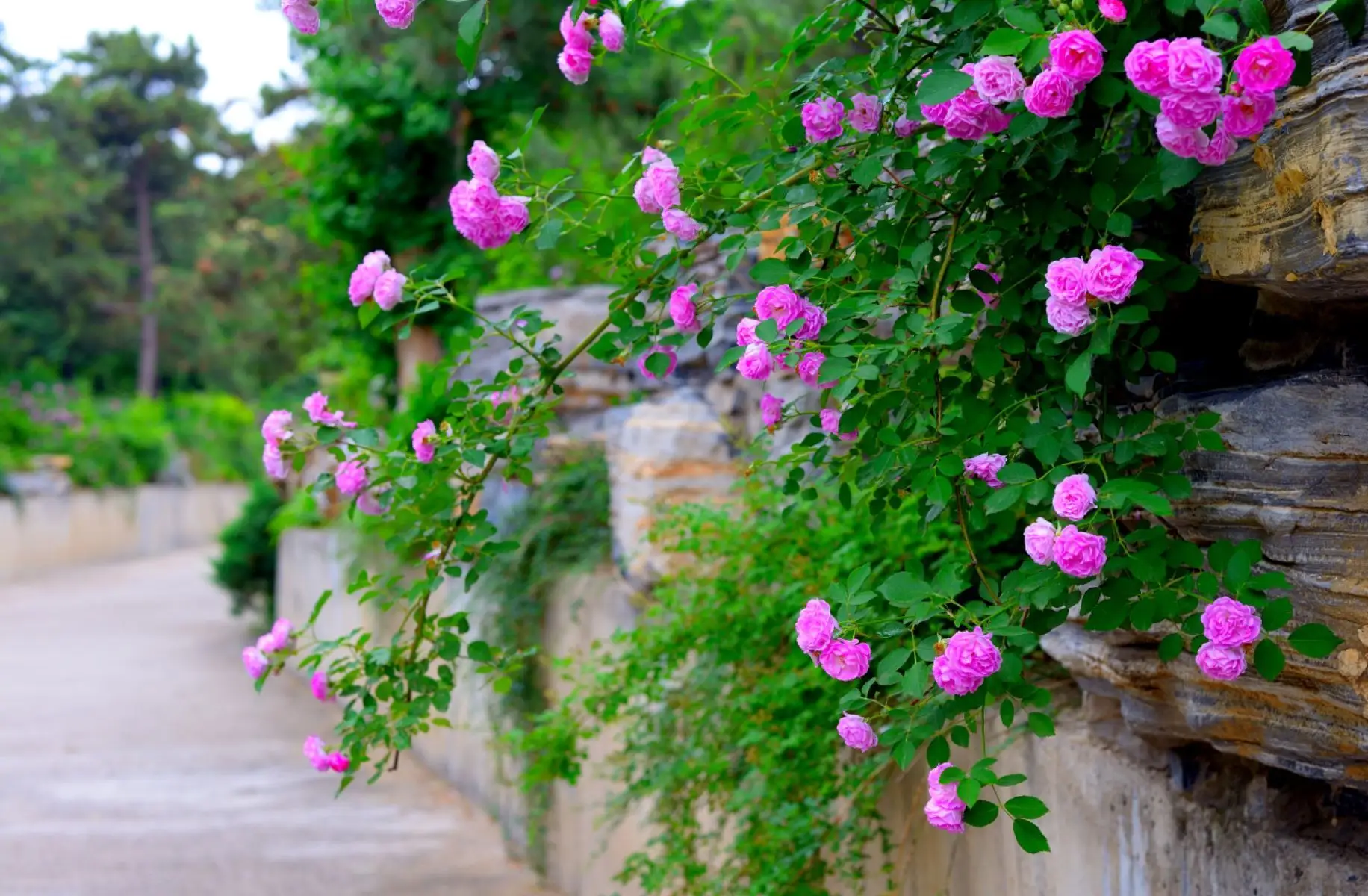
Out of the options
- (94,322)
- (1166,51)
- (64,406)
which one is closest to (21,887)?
(1166,51)

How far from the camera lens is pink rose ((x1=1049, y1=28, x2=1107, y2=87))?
1.26 m

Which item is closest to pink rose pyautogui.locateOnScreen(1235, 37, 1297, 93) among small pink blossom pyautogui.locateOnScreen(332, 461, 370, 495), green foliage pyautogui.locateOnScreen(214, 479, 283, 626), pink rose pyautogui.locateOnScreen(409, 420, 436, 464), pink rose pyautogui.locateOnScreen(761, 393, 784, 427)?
pink rose pyautogui.locateOnScreen(761, 393, 784, 427)

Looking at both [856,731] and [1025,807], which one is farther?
[856,731]

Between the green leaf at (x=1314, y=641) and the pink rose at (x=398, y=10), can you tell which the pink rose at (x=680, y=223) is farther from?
the green leaf at (x=1314, y=641)

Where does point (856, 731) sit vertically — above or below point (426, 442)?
below

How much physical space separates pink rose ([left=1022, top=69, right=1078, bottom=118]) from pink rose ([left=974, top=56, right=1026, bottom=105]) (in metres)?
0.02

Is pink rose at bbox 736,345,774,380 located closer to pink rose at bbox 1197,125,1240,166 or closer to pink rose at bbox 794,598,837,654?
pink rose at bbox 794,598,837,654

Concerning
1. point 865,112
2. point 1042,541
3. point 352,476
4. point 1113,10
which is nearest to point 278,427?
point 352,476

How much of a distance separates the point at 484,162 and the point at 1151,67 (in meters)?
0.98

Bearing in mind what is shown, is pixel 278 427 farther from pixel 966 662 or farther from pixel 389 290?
pixel 966 662

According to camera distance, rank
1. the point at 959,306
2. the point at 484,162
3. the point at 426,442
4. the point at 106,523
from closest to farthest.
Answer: the point at 959,306
the point at 484,162
the point at 426,442
the point at 106,523

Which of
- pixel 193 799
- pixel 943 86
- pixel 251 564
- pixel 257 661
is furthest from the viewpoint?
pixel 251 564

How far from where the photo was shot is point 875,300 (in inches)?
Result: 64.2

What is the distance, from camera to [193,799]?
653 centimetres
